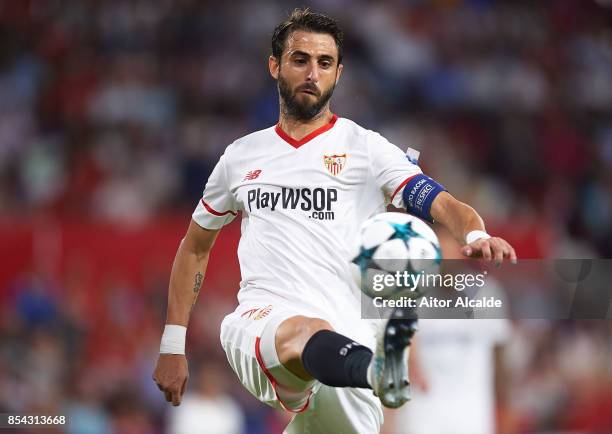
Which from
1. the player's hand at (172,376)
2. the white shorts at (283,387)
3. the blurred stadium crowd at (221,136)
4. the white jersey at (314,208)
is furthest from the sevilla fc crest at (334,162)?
the blurred stadium crowd at (221,136)

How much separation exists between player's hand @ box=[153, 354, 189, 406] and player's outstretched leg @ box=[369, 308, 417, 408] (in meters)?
1.71

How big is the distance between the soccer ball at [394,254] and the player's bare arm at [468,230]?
0.51 ft

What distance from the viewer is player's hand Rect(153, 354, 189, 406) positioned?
17.0ft

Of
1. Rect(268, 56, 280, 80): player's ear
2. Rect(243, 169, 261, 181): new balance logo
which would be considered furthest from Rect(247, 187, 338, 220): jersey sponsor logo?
Rect(268, 56, 280, 80): player's ear

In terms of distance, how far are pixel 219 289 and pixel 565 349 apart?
3.31 meters

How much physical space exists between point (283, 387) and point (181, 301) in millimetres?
1018

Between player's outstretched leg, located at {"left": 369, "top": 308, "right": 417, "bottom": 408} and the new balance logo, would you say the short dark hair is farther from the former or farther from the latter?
player's outstretched leg, located at {"left": 369, "top": 308, "right": 417, "bottom": 408}

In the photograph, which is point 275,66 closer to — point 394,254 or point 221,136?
point 394,254

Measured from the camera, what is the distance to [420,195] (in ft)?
15.5

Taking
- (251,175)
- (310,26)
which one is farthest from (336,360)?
(310,26)

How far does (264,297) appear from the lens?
16.0 ft

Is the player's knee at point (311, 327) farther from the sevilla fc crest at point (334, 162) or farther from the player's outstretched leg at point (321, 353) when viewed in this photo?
the sevilla fc crest at point (334, 162)

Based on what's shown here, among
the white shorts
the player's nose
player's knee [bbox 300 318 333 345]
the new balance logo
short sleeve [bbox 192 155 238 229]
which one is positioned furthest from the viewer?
short sleeve [bbox 192 155 238 229]

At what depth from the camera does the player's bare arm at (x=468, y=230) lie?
3967mm
